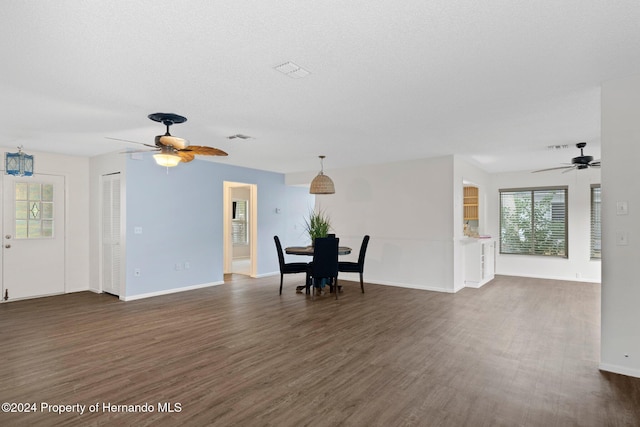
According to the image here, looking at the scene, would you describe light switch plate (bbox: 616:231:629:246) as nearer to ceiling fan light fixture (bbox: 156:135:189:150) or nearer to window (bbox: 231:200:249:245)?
ceiling fan light fixture (bbox: 156:135:189:150)

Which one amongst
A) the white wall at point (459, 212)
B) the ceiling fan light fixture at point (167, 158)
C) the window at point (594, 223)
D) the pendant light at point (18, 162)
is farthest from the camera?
the window at point (594, 223)

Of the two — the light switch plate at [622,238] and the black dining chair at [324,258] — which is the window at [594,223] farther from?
the black dining chair at [324,258]

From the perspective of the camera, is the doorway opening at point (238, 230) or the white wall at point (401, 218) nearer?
the white wall at point (401, 218)

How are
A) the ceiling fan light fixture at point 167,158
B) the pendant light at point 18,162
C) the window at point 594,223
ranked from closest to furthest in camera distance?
the ceiling fan light fixture at point 167,158 → the pendant light at point 18,162 → the window at point 594,223

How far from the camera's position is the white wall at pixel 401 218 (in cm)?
629

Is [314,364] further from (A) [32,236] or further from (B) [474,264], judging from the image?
(A) [32,236]

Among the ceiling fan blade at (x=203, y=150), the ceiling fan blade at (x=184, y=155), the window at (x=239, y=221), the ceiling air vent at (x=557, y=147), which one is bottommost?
the window at (x=239, y=221)

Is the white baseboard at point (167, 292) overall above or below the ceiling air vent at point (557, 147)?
below

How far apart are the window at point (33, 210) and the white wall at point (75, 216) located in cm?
25

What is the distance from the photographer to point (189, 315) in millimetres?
4754

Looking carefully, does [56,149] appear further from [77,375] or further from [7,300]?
[77,375]

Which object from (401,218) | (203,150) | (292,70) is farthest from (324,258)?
(292,70)

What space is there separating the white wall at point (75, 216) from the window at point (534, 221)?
8927 mm

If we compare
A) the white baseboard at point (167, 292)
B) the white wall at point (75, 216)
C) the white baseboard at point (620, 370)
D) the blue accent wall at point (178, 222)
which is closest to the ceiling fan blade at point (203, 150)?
the blue accent wall at point (178, 222)
